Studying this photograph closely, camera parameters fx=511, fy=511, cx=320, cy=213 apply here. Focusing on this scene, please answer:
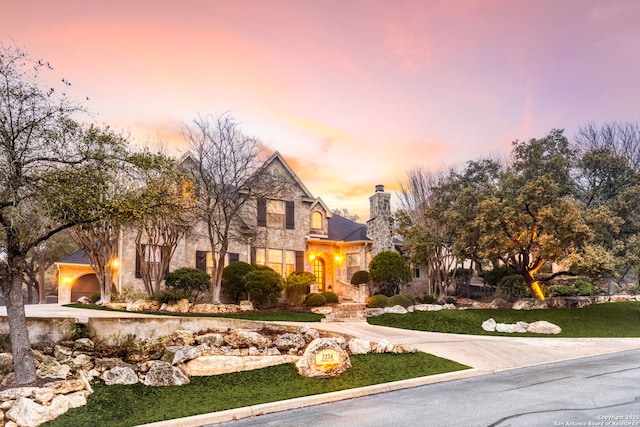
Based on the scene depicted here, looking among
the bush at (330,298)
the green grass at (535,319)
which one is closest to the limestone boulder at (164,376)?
the green grass at (535,319)

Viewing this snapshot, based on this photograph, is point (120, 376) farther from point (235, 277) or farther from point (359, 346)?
point (235, 277)

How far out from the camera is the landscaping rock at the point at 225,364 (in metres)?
12.4

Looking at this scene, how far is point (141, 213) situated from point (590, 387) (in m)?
10.3

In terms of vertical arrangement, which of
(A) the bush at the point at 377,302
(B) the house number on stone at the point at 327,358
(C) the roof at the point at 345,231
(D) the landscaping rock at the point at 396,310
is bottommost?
(B) the house number on stone at the point at 327,358

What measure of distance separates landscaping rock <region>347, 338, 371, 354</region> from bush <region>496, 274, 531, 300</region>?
57.2 ft

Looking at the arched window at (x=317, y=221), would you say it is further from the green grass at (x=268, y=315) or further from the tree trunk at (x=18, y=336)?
the tree trunk at (x=18, y=336)

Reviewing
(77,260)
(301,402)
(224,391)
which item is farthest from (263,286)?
(301,402)

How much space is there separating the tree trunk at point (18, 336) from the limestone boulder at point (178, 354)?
3.12 metres

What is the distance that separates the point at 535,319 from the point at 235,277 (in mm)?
14248

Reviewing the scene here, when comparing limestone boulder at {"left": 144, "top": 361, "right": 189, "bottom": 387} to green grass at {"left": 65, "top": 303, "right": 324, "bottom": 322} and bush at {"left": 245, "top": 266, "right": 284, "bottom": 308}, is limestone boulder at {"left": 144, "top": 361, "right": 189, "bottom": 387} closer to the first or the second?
green grass at {"left": 65, "top": 303, "right": 324, "bottom": 322}

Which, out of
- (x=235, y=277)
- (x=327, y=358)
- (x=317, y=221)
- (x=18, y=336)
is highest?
(x=317, y=221)

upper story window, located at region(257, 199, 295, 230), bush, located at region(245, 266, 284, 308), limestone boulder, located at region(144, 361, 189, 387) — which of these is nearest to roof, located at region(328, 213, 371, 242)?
upper story window, located at region(257, 199, 295, 230)

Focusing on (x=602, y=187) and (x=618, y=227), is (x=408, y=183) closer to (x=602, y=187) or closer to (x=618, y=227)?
(x=602, y=187)

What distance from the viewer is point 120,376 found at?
37.3 ft
